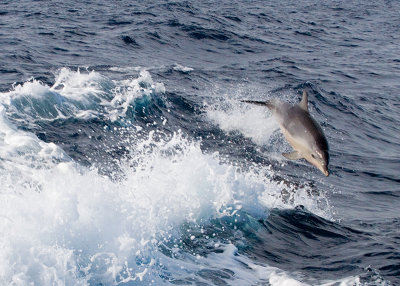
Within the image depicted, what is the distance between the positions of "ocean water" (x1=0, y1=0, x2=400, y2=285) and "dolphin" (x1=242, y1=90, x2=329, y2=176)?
2593mm

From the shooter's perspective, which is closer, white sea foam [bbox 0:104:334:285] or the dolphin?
the dolphin

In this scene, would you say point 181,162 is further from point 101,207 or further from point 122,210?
point 101,207

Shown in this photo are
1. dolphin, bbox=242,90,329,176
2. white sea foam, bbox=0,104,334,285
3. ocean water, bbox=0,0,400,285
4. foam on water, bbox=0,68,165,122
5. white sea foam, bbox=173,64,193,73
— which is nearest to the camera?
dolphin, bbox=242,90,329,176

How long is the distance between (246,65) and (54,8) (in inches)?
383

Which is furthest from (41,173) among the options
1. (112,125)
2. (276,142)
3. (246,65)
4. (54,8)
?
(54,8)

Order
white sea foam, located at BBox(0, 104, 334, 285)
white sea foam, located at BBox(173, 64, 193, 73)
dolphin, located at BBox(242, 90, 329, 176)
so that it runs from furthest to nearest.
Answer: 1. white sea foam, located at BBox(173, 64, 193, 73)
2. white sea foam, located at BBox(0, 104, 334, 285)
3. dolphin, located at BBox(242, 90, 329, 176)

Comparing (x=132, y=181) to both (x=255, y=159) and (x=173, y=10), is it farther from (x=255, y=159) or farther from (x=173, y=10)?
(x=173, y=10)

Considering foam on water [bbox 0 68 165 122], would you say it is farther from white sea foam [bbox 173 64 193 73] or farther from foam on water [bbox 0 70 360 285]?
white sea foam [bbox 173 64 193 73]

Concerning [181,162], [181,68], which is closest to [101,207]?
[181,162]

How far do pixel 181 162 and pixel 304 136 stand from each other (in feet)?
14.3

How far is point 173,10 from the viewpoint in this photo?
84.8 ft

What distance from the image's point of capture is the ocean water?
6574 mm

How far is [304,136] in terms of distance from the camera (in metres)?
4.53

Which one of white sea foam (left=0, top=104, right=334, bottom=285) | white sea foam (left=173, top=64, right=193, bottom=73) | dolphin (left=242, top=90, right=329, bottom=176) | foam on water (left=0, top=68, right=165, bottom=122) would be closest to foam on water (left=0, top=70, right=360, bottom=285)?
white sea foam (left=0, top=104, right=334, bottom=285)
